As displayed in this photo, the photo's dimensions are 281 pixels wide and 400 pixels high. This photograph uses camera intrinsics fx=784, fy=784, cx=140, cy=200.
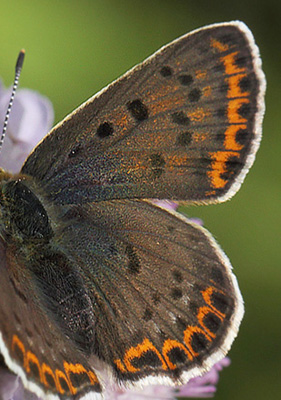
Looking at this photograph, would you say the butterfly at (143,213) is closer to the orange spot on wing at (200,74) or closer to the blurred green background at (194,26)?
the orange spot on wing at (200,74)

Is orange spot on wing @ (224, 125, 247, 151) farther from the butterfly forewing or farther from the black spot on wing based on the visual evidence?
the black spot on wing

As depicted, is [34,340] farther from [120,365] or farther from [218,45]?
[218,45]

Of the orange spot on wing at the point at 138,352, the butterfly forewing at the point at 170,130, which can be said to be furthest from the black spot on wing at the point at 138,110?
the orange spot on wing at the point at 138,352

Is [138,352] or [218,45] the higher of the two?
[218,45]

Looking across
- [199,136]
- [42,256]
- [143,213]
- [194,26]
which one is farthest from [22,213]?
[194,26]

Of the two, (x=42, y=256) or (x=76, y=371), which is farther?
(x=42, y=256)

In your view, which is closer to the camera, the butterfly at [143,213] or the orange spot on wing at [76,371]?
the orange spot on wing at [76,371]

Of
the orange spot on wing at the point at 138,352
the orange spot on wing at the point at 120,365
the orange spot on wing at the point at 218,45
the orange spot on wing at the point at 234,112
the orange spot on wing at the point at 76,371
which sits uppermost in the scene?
the orange spot on wing at the point at 218,45

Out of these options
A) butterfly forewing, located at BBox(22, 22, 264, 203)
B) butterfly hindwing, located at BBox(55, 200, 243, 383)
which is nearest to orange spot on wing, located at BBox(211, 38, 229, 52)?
butterfly forewing, located at BBox(22, 22, 264, 203)
